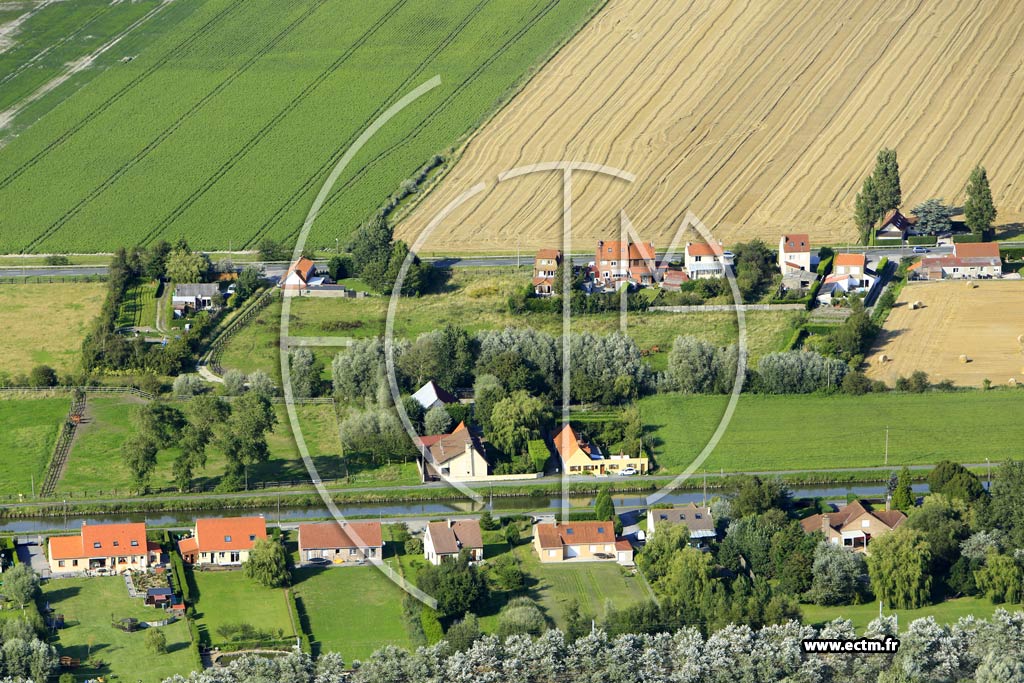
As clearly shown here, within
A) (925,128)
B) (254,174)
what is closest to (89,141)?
(254,174)

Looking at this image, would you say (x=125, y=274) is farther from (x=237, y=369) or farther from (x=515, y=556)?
(x=515, y=556)

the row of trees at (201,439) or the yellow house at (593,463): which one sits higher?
the row of trees at (201,439)

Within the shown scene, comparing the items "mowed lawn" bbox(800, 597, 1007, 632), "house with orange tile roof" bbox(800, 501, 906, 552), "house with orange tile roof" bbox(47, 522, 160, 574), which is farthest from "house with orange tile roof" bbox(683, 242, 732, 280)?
"house with orange tile roof" bbox(47, 522, 160, 574)

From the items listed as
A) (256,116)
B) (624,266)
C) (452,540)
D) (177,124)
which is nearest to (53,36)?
(177,124)

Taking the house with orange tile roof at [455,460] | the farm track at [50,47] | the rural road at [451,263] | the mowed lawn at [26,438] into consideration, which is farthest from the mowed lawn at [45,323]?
the farm track at [50,47]

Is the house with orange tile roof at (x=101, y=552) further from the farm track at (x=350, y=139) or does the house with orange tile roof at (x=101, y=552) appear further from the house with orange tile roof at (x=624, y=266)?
the farm track at (x=350, y=139)

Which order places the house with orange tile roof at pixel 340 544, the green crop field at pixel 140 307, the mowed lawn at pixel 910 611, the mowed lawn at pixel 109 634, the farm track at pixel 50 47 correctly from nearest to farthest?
the mowed lawn at pixel 109 634
the mowed lawn at pixel 910 611
the house with orange tile roof at pixel 340 544
the green crop field at pixel 140 307
the farm track at pixel 50 47
